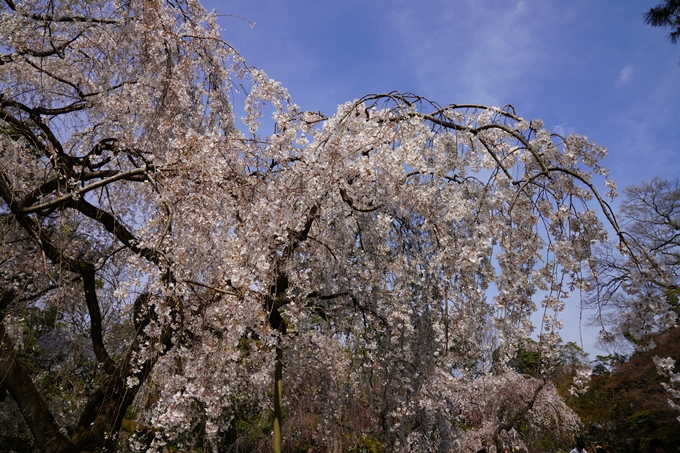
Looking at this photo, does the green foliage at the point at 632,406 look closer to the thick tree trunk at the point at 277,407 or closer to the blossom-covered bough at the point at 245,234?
the blossom-covered bough at the point at 245,234

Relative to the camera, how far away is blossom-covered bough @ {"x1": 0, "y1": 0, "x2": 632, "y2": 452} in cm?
309

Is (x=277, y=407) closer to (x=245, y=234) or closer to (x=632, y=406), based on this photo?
(x=245, y=234)

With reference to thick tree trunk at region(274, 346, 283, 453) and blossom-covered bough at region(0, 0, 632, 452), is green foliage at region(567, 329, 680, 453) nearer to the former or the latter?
blossom-covered bough at region(0, 0, 632, 452)

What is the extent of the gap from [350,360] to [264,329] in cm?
192

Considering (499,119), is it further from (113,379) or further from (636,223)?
(636,223)

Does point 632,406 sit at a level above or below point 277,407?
above

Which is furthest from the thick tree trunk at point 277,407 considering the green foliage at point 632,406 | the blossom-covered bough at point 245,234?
the green foliage at point 632,406

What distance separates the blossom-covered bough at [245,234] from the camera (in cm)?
309

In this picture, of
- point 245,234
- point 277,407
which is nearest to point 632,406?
point 277,407

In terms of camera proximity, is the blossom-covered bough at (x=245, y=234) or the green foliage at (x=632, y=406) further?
the green foliage at (x=632, y=406)

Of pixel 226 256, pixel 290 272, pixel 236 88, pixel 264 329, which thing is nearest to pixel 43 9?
pixel 236 88

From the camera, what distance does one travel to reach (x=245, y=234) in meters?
3.31

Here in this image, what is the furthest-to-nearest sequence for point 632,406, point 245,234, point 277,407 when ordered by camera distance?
1. point 632,406
2. point 277,407
3. point 245,234

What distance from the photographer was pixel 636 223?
11.5 metres
